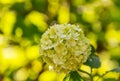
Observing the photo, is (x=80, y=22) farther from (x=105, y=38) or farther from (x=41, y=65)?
(x=41, y=65)

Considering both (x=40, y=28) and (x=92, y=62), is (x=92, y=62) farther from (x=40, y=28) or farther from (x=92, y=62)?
(x=40, y=28)

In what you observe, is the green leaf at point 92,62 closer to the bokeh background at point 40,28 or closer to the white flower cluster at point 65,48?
the white flower cluster at point 65,48

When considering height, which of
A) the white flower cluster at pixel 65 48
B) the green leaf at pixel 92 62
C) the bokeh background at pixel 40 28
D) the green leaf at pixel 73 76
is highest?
the bokeh background at pixel 40 28

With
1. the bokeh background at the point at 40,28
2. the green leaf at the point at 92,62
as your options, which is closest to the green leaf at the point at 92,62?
the green leaf at the point at 92,62

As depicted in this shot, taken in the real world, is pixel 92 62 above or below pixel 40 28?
below

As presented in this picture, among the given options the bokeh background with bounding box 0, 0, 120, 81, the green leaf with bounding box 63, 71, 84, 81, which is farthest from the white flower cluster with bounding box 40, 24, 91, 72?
the bokeh background with bounding box 0, 0, 120, 81

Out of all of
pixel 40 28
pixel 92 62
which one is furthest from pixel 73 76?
pixel 40 28
